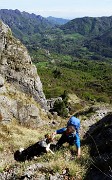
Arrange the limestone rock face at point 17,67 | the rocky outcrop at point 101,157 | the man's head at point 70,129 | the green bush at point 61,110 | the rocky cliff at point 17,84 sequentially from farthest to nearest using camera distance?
the green bush at point 61,110
the limestone rock face at point 17,67
the rocky cliff at point 17,84
the man's head at point 70,129
the rocky outcrop at point 101,157

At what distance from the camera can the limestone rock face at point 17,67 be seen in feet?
155

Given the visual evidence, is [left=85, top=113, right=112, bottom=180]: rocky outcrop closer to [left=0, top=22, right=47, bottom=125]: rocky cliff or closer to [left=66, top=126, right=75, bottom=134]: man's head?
[left=66, top=126, right=75, bottom=134]: man's head

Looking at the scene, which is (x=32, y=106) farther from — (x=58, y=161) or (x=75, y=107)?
(x=75, y=107)

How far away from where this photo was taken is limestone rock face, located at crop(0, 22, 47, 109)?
47.1 meters

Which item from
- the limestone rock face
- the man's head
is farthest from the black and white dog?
the limestone rock face

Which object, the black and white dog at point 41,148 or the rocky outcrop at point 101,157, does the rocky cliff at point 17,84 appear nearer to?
the black and white dog at point 41,148

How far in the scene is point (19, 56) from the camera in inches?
1978

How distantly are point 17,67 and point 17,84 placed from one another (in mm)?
3599

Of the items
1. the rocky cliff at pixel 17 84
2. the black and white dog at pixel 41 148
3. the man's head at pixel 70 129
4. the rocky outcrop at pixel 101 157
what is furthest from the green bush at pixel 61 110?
the man's head at pixel 70 129

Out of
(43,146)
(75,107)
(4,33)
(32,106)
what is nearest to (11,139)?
(43,146)

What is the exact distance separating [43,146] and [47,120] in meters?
28.2

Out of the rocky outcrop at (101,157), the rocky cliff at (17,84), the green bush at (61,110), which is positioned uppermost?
the rocky outcrop at (101,157)

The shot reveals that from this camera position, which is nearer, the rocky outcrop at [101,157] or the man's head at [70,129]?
the rocky outcrop at [101,157]

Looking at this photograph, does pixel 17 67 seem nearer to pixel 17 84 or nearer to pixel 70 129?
pixel 17 84
